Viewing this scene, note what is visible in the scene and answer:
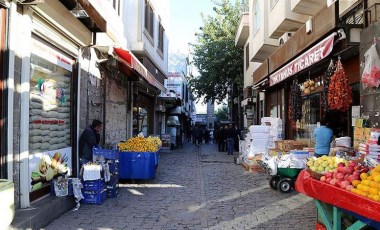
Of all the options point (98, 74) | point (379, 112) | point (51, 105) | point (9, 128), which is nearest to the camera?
point (9, 128)

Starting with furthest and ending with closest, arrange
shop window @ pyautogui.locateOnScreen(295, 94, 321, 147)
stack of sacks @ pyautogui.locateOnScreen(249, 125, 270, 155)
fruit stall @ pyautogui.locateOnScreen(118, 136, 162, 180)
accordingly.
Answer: stack of sacks @ pyautogui.locateOnScreen(249, 125, 270, 155), shop window @ pyautogui.locateOnScreen(295, 94, 321, 147), fruit stall @ pyautogui.locateOnScreen(118, 136, 162, 180)

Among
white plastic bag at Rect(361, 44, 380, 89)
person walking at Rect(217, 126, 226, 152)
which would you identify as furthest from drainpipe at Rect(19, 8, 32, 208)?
person walking at Rect(217, 126, 226, 152)

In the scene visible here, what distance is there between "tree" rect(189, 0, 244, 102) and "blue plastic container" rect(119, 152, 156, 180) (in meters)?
18.4

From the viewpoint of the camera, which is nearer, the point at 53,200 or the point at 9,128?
the point at 9,128

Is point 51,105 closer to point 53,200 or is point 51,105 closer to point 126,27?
point 53,200

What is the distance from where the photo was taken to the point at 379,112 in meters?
6.34

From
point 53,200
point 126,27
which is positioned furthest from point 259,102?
point 53,200

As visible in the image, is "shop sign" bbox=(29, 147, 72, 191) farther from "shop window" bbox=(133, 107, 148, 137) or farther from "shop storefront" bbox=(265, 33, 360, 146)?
"shop window" bbox=(133, 107, 148, 137)

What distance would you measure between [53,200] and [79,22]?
391cm

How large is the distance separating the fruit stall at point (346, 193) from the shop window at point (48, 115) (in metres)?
4.46

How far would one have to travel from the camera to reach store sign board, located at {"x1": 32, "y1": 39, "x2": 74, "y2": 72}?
653cm

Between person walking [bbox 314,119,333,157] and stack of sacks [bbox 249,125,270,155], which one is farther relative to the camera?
stack of sacks [bbox 249,125,270,155]

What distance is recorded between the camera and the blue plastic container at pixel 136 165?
985cm

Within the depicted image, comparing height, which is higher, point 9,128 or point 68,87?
point 68,87
